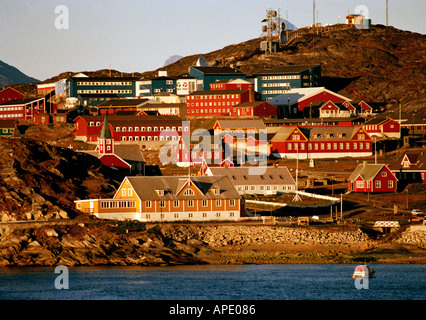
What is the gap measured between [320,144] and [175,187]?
45.6 metres

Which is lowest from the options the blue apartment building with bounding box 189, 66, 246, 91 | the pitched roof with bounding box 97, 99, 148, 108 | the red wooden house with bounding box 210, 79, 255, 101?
the pitched roof with bounding box 97, 99, 148, 108

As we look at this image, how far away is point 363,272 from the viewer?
61.3m

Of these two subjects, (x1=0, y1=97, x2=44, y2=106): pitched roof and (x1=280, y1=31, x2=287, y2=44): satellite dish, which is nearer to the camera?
(x1=0, y1=97, x2=44, y2=106): pitched roof

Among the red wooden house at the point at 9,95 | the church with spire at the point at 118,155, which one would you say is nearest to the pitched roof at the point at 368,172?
the church with spire at the point at 118,155

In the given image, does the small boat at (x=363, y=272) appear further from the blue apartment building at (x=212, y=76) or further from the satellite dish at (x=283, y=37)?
the satellite dish at (x=283, y=37)

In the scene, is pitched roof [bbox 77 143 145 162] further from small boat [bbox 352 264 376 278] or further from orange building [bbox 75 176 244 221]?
small boat [bbox 352 264 376 278]

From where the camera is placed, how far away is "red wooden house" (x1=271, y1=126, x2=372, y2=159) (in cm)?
11912

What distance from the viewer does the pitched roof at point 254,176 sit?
92250 mm

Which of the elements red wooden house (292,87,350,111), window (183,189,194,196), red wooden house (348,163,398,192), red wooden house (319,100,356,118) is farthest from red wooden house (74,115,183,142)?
window (183,189,194,196)

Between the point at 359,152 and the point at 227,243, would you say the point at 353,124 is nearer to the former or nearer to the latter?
the point at 359,152

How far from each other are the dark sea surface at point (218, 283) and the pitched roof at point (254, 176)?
84.6ft

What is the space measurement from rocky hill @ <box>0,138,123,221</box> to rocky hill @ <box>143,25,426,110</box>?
236 feet

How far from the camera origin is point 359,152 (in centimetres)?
12000
